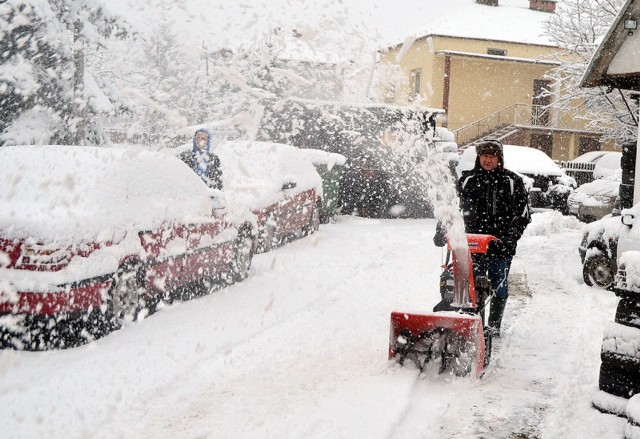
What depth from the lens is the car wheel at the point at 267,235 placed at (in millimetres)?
10039

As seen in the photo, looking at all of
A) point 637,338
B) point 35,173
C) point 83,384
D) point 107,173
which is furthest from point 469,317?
point 35,173

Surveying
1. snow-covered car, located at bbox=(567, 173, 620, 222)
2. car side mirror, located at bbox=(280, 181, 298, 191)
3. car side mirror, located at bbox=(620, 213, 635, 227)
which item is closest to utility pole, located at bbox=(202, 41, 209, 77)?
car side mirror, located at bbox=(280, 181, 298, 191)

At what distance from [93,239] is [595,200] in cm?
1228

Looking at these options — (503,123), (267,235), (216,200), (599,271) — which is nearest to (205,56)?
(216,200)

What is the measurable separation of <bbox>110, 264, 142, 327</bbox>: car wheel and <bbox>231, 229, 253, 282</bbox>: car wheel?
205cm

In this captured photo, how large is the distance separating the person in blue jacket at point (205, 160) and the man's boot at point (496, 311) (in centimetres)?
419

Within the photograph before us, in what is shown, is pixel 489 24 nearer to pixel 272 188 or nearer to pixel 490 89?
pixel 490 89

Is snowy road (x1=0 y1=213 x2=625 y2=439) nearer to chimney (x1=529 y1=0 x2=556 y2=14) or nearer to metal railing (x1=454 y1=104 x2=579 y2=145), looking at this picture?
metal railing (x1=454 y1=104 x2=579 y2=145)

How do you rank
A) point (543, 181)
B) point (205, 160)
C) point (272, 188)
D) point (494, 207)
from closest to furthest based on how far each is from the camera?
point (494, 207) → point (205, 160) → point (272, 188) → point (543, 181)

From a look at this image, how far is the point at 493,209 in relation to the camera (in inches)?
216

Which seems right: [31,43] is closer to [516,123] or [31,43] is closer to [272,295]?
[272,295]

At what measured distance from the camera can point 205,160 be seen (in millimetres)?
8570

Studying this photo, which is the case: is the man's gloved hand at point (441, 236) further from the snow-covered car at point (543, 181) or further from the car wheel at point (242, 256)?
the snow-covered car at point (543, 181)

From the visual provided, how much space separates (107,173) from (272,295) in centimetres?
235
